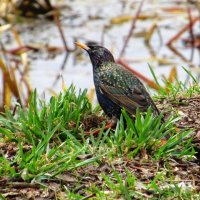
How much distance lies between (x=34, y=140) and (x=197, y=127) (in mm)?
1358

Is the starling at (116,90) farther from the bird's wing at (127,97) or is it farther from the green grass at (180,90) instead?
the green grass at (180,90)

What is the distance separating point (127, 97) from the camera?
24.3 feet

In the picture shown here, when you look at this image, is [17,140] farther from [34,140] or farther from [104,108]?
[104,108]

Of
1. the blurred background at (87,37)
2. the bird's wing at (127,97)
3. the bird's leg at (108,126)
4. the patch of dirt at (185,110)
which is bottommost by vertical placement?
the blurred background at (87,37)

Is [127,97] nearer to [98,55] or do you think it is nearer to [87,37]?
[98,55]

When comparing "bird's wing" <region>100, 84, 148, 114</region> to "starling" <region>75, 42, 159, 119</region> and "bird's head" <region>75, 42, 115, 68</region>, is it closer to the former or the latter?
"starling" <region>75, 42, 159, 119</region>

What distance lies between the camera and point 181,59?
520 inches

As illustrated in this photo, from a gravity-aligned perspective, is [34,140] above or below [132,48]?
above

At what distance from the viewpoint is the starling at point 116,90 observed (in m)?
7.32

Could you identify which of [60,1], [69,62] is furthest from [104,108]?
[60,1]

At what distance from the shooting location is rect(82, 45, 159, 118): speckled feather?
732cm

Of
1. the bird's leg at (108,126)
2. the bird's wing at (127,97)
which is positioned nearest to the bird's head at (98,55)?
the bird's wing at (127,97)

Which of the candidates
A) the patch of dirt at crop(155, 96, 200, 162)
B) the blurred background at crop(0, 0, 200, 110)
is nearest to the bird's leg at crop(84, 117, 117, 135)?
the patch of dirt at crop(155, 96, 200, 162)

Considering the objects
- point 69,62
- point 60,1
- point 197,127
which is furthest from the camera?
point 60,1
